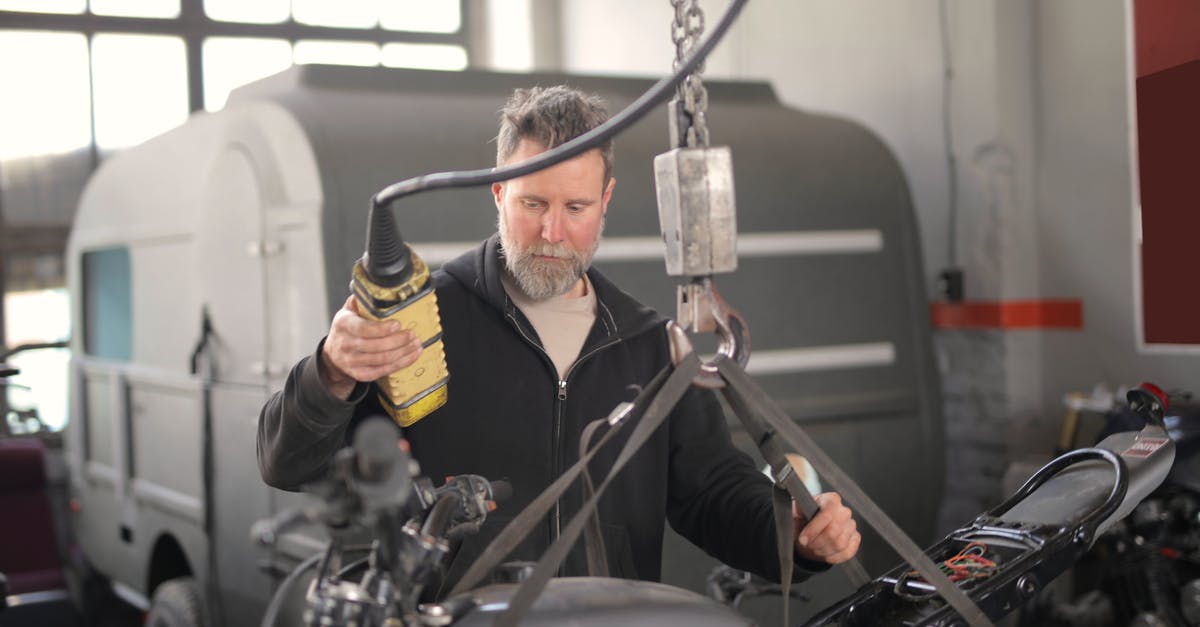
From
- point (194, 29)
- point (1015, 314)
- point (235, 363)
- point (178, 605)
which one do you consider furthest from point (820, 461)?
point (194, 29)

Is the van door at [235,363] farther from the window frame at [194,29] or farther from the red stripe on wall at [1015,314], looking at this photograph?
the window frame at [194,29]

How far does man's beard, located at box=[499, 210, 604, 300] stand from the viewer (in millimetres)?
2012

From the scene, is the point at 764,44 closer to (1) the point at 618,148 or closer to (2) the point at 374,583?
(1) the point at 618,148

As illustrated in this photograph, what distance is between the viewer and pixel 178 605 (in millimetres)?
4406

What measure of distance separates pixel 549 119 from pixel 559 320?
14.7 inches

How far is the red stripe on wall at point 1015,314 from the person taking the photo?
517cm

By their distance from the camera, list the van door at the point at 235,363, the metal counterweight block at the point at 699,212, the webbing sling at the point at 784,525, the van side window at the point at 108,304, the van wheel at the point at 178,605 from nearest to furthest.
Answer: the metal counterweight block at the point at 699,212
the webbing sling at the point at 784,525
the van door at the point at 235,363
the van wheel at the point at 178,605
the van side window at the point at 108,304

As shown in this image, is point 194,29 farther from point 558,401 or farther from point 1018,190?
point 558,401

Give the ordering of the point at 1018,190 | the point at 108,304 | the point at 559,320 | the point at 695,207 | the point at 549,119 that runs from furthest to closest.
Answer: the point at 108,304 → the point at 1018,190 → the point at 559,320 → the point at 549,119 → the point at 695,207

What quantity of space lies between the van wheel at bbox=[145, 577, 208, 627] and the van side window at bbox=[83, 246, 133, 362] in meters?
1.17

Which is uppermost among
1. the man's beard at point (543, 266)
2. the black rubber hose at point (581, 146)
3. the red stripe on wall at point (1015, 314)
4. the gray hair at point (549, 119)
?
the gray hair at point (549, 119)

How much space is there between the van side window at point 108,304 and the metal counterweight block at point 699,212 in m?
4.21

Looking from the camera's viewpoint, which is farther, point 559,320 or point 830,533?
point 559,320

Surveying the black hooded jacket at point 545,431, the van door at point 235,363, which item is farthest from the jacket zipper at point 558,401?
the van door at point 235,363
